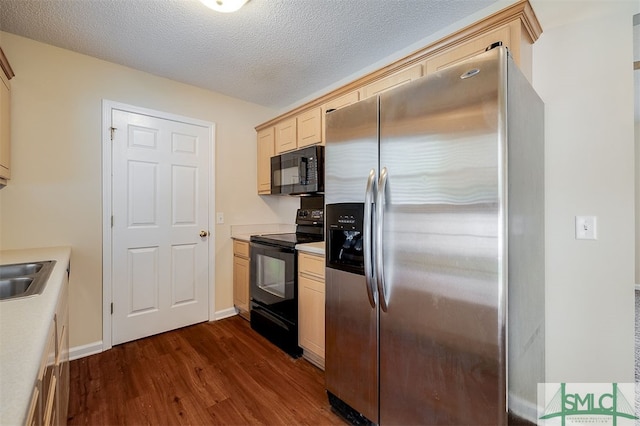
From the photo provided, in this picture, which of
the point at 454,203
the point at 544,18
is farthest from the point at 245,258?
the point at 544,18

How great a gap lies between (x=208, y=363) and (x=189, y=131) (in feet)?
7.04

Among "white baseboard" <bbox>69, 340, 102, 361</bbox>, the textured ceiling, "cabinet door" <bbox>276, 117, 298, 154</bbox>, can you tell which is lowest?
"white baseboard" <bbox>69, 340, 102, 361</bbox>

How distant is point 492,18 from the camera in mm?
1484

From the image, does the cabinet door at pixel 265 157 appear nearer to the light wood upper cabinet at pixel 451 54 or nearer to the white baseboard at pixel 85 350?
the light wood upper cabinet at pixel 451 54

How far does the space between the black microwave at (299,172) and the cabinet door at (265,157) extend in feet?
0.48

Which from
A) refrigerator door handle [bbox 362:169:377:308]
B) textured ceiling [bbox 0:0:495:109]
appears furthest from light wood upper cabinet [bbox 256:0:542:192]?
refrigerator door handle [bbox 362:169:377:308]

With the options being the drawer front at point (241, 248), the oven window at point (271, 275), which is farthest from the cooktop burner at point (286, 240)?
the drawer front at point (241, 248)

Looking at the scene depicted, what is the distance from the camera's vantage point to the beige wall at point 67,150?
2.08m

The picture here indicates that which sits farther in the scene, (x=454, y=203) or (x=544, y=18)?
(x=544, y=18)

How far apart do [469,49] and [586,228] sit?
1150 millimetres

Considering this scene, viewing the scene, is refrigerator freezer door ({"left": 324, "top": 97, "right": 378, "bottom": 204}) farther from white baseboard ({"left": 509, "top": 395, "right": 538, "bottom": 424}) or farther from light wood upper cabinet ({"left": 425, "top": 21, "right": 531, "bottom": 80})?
white baseboard ({"left": 509, "top": 395, "right": 538, "bottom": 424})

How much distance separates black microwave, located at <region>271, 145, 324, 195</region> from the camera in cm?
254

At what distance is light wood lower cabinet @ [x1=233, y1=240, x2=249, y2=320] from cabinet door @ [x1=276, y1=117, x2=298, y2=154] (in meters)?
1.07

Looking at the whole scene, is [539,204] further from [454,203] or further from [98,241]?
[98,241]
